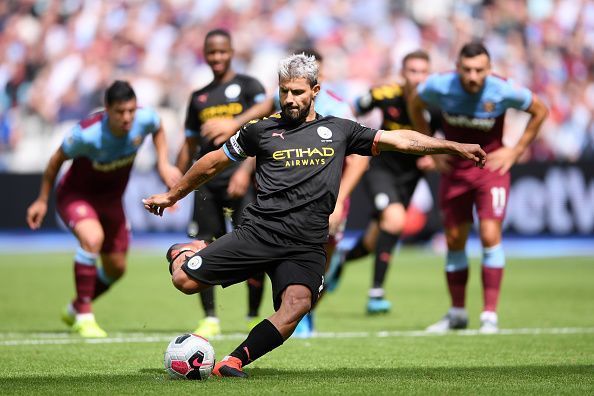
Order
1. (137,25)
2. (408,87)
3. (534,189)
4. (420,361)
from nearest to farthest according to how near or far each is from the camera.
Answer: (420,361), (408,87), (534,189), (137,25)

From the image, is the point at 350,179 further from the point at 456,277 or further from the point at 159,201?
the point at 159,201

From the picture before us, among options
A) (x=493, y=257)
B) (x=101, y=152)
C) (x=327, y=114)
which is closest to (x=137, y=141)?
(x=101, y=152)

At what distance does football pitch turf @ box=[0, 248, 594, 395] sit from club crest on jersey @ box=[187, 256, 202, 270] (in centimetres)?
72

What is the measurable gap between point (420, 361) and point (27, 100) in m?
16.0

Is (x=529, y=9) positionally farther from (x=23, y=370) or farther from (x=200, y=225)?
(x=23, y=370)

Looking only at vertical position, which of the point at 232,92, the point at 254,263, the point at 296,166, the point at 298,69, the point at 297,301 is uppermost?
the point at 298,69

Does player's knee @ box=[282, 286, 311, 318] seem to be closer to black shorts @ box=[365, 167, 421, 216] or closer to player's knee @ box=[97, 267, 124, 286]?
player's knee @ box=[97, 267, 124, 286]

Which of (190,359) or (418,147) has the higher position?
(418,147)

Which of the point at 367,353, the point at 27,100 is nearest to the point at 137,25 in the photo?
the point at 27,100

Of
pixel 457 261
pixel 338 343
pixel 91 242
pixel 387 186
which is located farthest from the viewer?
pixel 387 186

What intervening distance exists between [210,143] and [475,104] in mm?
2430

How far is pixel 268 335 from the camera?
21.9ft

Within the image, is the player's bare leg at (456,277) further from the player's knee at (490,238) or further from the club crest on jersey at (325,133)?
the club crest on jersey at (325,133)

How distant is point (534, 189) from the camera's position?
20625 millimetres
